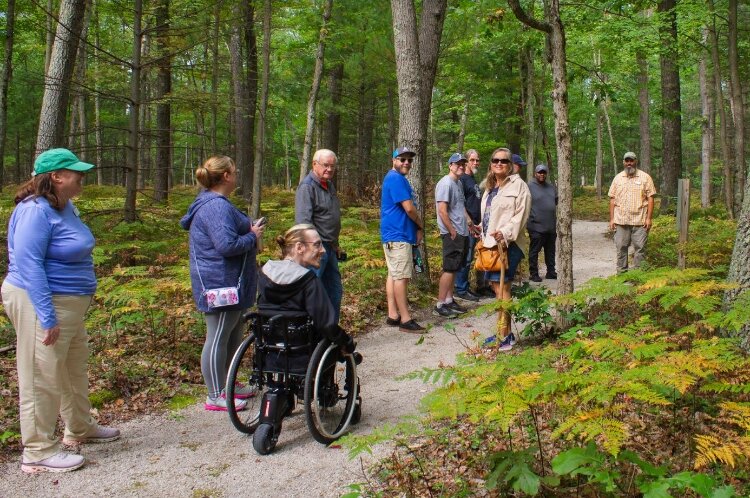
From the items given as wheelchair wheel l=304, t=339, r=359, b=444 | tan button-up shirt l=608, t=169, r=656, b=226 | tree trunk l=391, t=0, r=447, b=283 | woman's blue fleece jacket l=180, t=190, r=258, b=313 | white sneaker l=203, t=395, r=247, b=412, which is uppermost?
tree trunk l=391, t=0, r=447, b=283

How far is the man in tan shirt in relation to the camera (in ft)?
29.0

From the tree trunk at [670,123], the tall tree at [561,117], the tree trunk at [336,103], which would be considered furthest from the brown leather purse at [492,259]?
the tree trunk at [336,103]

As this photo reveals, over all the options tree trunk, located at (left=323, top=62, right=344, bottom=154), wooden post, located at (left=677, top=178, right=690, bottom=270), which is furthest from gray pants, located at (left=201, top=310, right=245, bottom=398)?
tree trunk, located at (left=323, top=62, right=344, bottom=154)

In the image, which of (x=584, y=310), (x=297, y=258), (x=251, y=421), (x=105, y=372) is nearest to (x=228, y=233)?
(x=297, y=258)

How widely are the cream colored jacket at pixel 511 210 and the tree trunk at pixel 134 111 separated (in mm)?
7352

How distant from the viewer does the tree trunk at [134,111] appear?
34.6 feet

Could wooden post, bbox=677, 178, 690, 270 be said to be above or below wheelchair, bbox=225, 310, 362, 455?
above

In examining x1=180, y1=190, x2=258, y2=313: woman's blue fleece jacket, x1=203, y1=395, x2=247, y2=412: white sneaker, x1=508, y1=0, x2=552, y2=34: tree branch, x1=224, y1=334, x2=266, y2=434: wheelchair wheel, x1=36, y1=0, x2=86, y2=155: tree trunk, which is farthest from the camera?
x1=36, y1=0, x2=86, y2=155: tree trunk

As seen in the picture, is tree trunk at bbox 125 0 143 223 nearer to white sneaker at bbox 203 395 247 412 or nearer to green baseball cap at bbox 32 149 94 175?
white sneaker at bbox 203 395 247 412

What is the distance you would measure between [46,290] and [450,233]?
5.25m

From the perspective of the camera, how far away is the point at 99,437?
437cm

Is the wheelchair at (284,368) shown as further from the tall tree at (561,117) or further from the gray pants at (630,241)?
the gray pants at (630,241)

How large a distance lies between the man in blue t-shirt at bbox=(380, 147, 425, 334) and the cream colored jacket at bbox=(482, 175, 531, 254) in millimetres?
1125

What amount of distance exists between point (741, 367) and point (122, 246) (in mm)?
8141
